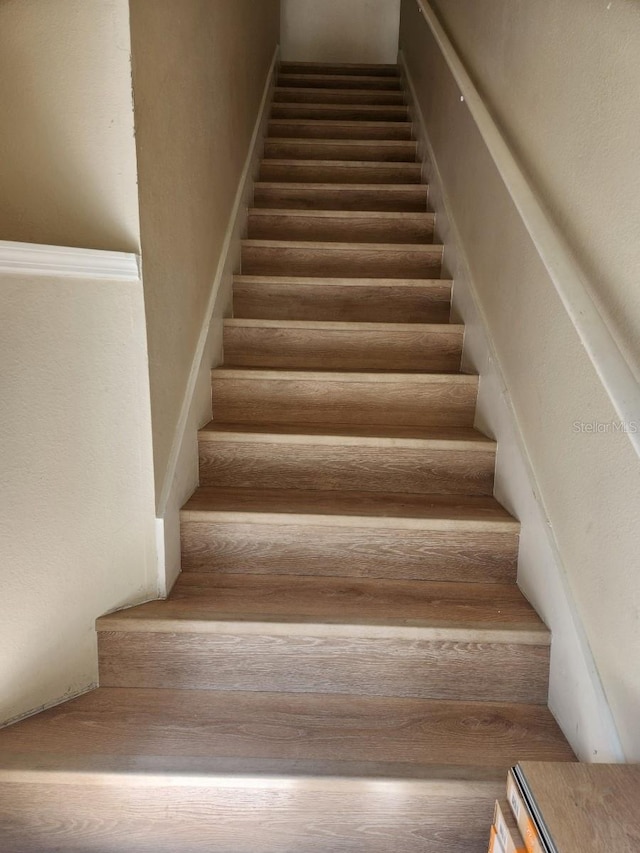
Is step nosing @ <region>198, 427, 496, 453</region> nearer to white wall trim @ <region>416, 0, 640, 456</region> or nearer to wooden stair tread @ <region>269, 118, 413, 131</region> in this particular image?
white wall trim @ <region>416, 0, 640, 456</region>

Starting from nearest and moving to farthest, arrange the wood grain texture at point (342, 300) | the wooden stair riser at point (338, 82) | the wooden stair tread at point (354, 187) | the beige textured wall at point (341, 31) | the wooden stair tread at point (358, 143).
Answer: the wood grain texture at point (342, 300)
the wooden stair tread at point (354, 187)
the wooden stair tread at point (358, 143)
the wooden stair riser at point (338, 82)
the beige textured wall at point (341, 31)

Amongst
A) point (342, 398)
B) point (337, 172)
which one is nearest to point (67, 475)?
point (342, 398)

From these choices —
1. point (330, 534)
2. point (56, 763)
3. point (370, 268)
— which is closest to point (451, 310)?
point (370, 268)

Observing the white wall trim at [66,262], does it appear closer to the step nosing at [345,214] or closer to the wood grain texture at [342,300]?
the wood grain texture at [342,300]

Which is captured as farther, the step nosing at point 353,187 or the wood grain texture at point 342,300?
the step nosing at point 353,187

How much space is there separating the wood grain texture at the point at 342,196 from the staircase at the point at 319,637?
0.70m

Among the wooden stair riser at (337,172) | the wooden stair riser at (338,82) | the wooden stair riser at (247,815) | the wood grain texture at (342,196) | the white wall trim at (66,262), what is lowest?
the wooden stair riser at (247,815)

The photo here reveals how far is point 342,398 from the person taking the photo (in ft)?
6.61

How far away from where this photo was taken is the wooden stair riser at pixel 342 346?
7.14ft

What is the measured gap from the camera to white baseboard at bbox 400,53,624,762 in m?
1.15

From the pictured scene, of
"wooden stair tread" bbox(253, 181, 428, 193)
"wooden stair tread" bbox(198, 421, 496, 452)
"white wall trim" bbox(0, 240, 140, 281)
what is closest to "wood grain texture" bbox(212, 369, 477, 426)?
"wooden stair tread" bbox(198, 421, 496, 452)

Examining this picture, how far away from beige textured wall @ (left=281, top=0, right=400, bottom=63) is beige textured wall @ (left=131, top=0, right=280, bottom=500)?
9.04 feet

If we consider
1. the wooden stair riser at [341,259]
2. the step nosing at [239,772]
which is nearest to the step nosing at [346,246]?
the wooden stair riser at [341,259]

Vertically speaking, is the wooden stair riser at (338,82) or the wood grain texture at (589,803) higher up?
the wooden stair riser at (338,82)
